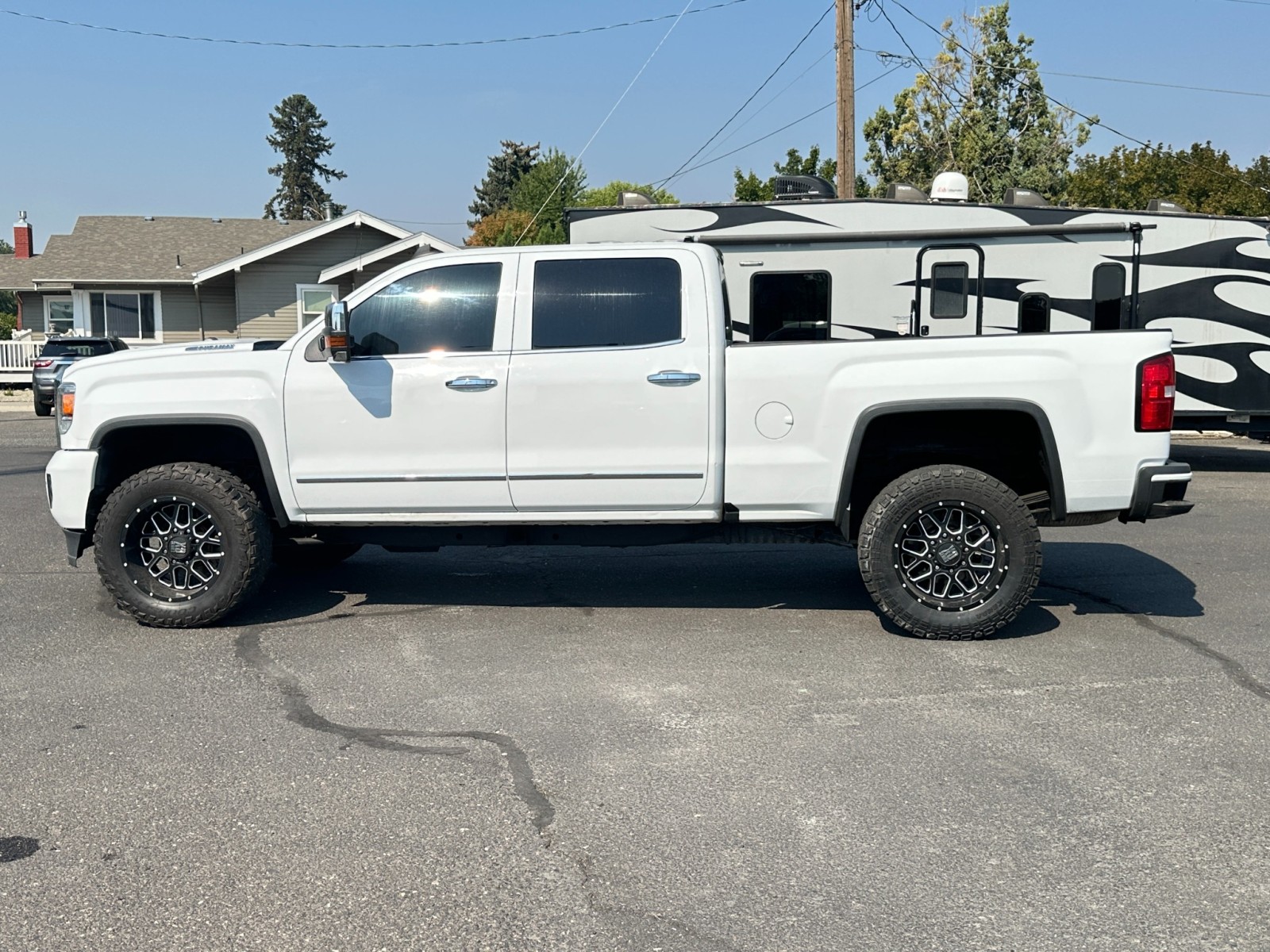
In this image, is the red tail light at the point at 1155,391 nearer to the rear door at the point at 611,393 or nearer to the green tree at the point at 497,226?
the rear door at the point at 611,393

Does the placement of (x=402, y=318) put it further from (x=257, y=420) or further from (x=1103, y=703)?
(x=1103, y=703)

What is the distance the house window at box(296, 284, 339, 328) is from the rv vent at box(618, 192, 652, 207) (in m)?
18.1

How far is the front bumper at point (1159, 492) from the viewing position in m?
5.97

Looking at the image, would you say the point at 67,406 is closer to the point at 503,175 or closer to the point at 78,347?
the point at 78,347

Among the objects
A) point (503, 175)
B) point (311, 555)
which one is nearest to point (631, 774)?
point (311, 555)

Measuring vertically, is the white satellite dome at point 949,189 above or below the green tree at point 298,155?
below

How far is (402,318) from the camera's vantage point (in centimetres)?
636

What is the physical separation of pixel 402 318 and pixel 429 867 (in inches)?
138

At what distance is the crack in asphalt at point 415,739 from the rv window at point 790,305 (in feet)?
27.4

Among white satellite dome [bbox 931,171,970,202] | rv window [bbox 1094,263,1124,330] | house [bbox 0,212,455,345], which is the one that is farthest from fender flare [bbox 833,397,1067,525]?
house [bbox 0,212,455,345]

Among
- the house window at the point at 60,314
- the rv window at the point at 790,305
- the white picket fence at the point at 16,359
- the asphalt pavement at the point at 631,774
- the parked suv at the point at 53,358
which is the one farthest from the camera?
the house window at the point at 60,314

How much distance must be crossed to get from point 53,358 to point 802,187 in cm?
1638

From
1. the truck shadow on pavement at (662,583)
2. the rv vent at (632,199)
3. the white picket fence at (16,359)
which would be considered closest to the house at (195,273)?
the white picket fence at (16,359)

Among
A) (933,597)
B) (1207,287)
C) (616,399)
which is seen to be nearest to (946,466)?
(933,597)
